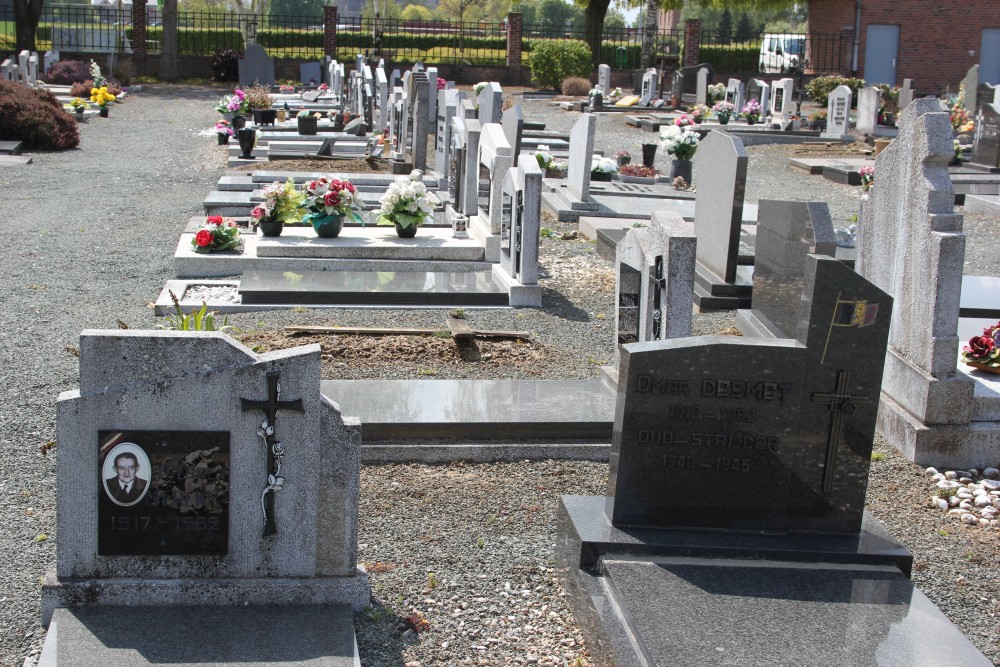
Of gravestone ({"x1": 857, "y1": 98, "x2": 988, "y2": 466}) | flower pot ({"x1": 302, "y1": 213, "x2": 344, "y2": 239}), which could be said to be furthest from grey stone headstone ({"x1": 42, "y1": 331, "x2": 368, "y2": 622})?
flower pot ({"x1": 302, "y1": 213, "x2": 344, "y2": 239})

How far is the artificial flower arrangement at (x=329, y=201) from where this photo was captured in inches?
424

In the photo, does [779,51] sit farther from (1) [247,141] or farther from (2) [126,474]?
(2) [126,474]

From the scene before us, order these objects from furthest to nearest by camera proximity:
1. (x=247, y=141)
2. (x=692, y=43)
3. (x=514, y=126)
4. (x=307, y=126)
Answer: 1. (x=692, y=43)
2. (x=307, y=126)
3. (x=247, y=141)
4. (x=514, y=126)

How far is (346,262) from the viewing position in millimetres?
10500

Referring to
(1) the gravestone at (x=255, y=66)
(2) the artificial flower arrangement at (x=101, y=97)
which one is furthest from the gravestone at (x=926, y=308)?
(1) the gravestone at (x=255, y=66)

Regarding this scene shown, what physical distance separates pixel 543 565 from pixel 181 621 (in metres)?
1.66

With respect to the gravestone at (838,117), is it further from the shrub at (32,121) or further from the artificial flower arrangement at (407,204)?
the artificial flower arrangement at (407,204)

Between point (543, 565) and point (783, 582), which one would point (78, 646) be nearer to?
point (543, 565)

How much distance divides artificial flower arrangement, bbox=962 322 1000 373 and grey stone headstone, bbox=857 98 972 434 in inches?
17.8

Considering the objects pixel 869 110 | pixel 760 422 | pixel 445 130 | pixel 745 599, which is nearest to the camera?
pixel 745 599

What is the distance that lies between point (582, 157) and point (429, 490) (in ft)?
30.1

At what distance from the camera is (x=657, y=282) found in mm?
6688

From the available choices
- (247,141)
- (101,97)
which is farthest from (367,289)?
(101,97)

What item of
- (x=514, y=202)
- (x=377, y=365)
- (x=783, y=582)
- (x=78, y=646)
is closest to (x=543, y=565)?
Answer: (x=783, y=582)
